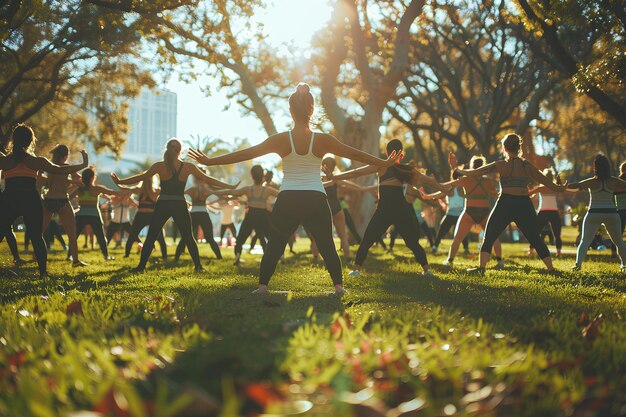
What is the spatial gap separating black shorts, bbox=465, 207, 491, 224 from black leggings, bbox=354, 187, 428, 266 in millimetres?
2968

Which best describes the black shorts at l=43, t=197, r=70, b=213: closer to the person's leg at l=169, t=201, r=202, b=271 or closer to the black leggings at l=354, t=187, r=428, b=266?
the person's leg at l=169, t=201, r=202, b=271

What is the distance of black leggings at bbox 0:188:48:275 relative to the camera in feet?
27.3

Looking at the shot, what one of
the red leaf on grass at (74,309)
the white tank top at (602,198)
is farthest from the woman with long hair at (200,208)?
the red leaf on grass at (74,309)

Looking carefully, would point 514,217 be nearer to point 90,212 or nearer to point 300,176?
point 300,176

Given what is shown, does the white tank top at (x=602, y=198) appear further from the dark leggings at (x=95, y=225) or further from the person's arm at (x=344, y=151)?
the dark leggings at (x=95, y=225)

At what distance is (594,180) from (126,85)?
23.5 metres

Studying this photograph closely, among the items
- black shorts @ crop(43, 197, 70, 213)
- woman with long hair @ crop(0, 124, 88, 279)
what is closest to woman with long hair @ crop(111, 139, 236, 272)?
woman with long hair @ crop(0, 124, 88, 279)

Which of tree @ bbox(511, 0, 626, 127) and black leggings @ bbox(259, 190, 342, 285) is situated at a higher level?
tree @ bbox(511, 0, 626, 127)

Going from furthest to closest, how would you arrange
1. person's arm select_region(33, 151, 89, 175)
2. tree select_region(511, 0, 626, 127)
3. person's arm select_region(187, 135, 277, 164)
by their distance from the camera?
tree select_region(511, 0, 626, 127), person's arm select_region(33, 151, 89, 175), person's arm select_region(187, 135, 277, 164)

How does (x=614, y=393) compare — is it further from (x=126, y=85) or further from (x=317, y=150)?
(x=126, y=85)

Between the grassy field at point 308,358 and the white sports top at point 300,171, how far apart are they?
48.5 inches

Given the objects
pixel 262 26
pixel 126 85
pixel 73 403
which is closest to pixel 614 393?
pixel 73 403

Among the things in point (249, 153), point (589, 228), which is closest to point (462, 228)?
point (589, 228)

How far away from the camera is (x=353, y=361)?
114 inches
